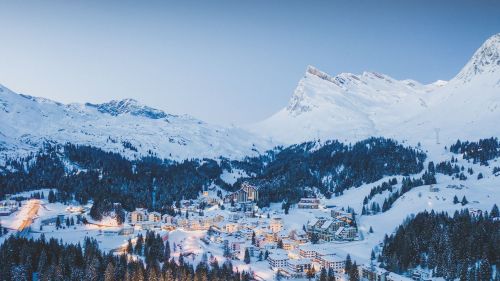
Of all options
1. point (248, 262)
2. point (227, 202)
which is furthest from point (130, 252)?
point (227, 202)

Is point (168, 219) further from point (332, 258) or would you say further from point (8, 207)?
point (332, 258)

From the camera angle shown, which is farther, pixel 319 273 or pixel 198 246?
pixel 198 246

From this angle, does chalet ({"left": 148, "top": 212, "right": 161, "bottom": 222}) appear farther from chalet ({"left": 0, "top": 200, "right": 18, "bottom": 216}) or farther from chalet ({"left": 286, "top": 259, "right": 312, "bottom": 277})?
chalet ({"left": 286, "top": 259, "right": 312, "bottom": 277})

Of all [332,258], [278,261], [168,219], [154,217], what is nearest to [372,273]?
[332,258]

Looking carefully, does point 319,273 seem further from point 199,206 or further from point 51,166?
point 51,166

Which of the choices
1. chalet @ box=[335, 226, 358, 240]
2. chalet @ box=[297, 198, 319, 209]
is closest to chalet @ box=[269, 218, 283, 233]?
chalet @ box=[335, 226, 358, 240]

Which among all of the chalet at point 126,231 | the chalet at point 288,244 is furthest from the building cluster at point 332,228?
the chalet at point 126,231
